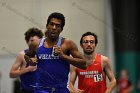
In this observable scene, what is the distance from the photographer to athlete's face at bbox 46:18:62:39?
770 cm

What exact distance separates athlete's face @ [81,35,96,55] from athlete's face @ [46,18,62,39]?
64.0 inches

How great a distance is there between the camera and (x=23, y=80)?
10.0m

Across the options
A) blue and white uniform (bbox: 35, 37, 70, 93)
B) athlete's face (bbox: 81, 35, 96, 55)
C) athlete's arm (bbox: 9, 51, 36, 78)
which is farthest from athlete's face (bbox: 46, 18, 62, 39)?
athlete's arm (bbox: 9, 51, 36, 78)

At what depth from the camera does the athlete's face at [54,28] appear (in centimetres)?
770

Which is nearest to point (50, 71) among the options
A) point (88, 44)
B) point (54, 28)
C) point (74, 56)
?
point (74, 56)

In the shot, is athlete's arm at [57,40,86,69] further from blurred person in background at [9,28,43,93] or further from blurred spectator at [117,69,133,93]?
blurred spectator at [117,69,133,93]

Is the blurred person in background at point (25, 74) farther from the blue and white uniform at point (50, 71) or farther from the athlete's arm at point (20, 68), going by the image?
the blue and white uniform at point (50, 71)

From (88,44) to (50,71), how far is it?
1737 millimetres

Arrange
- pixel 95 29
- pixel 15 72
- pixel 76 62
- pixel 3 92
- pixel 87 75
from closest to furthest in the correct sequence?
pixel 76 62 → pixel 87 75 → pixel 15 72 → pixel 3 92 → pixel 95 29

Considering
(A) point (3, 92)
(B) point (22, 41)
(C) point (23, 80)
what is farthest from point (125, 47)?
(C) point (23, 80)

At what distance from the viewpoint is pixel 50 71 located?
25.4 ft

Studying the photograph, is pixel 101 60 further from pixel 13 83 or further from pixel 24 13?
pixel 24 13

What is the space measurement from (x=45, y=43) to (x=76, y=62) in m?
0.51

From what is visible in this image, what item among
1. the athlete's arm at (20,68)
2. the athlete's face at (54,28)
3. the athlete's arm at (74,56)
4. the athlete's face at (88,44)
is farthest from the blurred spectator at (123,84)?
the athlete's face at (54,28)
